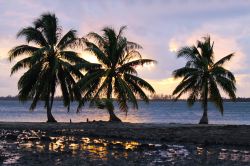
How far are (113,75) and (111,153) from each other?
706 inches

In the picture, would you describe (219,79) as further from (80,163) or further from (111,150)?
(80,163)

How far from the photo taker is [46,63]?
4253cm

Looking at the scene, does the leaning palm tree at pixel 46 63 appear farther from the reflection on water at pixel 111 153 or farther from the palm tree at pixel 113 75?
the reflection on water at pixel 111 153

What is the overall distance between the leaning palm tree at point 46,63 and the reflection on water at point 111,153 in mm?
13189

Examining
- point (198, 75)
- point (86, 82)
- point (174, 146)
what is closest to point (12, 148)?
point (174, 146)

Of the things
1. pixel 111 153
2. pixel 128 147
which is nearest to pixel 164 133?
pixel 128 147

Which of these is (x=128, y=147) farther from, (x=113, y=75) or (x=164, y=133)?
(x=113, y=75)

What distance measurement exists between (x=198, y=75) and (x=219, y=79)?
2.02 meters

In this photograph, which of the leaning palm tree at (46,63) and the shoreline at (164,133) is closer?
the shoreline at (164,133)

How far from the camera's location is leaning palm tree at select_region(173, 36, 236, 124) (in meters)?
39.9

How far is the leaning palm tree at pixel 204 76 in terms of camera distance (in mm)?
A: 39875

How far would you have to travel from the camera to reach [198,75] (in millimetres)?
40812

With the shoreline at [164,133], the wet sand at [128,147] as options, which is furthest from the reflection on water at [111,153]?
the shoreline at [164,133]

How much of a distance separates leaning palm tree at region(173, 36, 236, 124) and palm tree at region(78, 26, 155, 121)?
3331mm
